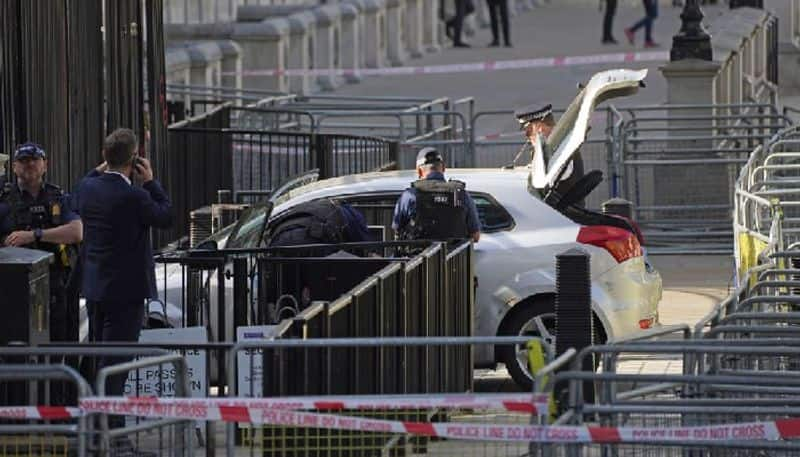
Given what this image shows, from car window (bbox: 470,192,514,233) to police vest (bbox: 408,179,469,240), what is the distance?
0.64m

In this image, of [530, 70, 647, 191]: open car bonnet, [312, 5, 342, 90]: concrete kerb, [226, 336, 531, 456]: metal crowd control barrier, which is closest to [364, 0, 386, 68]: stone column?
[312, 5, 342, 90]: concrete kerb

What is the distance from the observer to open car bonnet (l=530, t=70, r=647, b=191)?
1588cm

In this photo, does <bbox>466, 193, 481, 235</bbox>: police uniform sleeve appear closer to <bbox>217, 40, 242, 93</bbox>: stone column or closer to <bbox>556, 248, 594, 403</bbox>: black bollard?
<bbox>556, 248, 594, 403</bbox>: black bollard

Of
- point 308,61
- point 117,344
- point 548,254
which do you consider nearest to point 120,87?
point 548,254

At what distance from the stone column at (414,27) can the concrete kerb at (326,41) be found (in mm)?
7603

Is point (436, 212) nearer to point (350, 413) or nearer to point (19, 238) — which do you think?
point (19, 238)

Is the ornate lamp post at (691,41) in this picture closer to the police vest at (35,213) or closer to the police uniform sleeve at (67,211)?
the police uniform sleeve at (67,211)

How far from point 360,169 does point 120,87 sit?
10.6 feet

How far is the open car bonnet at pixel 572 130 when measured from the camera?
52.1 ft

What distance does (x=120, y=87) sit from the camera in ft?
63.1

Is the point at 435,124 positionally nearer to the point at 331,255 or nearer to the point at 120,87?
the point at 120,87

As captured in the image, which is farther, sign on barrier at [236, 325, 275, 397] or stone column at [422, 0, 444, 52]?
stone column at [422, 0, 444, 52]

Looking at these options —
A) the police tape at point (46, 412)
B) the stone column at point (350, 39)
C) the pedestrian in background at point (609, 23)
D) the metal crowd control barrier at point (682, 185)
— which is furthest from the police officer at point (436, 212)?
the pedestrian in background at point (609, 23)

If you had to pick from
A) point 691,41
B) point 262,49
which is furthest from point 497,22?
point 691,41
